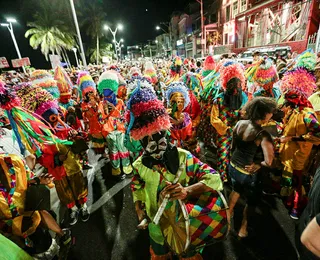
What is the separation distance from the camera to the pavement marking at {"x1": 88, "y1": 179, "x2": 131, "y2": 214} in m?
3.59

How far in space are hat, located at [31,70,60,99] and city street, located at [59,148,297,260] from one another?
2.93 meters

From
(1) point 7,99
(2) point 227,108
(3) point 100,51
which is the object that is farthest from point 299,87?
(3) point 100,51

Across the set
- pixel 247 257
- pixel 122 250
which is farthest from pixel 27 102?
pixel 247 257

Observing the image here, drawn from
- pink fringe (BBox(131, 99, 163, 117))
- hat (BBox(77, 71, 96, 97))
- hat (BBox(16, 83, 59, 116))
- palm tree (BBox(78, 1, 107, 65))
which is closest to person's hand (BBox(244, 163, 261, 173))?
pink fringe (BBox(131, 99, 163, 117))

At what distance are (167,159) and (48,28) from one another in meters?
39.2

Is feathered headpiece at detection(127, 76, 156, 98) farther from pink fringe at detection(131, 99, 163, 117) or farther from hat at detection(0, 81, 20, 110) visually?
hat at detection(0, 81, 20, 110)

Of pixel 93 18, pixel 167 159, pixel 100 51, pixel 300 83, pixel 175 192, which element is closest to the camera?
pixel 175 192

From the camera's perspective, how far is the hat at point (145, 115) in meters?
1.67

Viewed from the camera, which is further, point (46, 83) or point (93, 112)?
point (46, 83)

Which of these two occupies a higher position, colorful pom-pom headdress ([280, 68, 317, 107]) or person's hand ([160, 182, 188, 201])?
colorful pom-pom headdress ([280, 68, 317, 107])

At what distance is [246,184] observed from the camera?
255 cm

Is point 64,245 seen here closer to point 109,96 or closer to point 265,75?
point 109,96

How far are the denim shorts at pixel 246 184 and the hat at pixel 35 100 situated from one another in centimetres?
309

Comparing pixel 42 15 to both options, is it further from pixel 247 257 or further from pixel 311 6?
pixel 247 257
